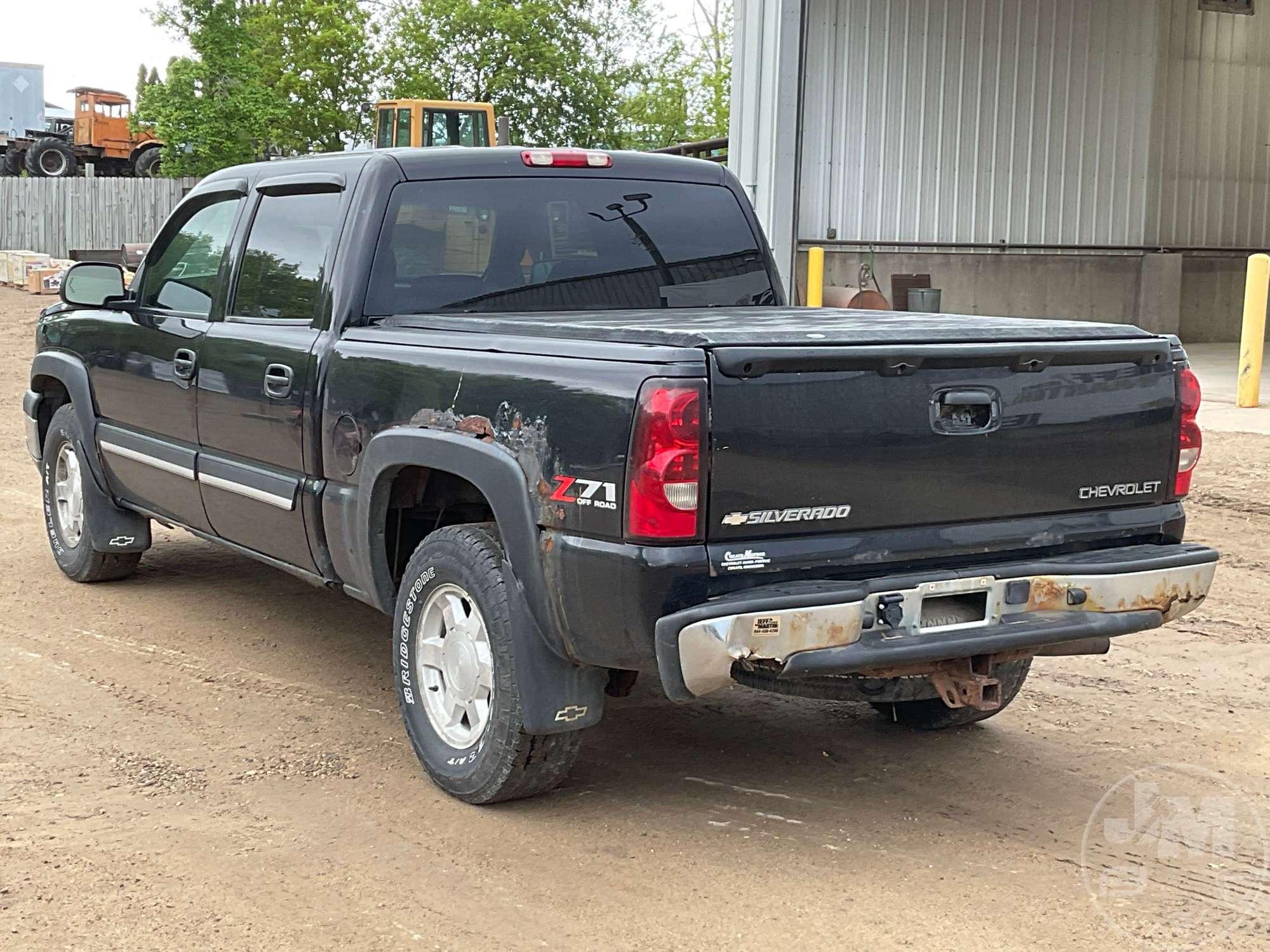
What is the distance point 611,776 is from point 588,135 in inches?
1950

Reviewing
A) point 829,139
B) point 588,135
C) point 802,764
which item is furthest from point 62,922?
point 588,135

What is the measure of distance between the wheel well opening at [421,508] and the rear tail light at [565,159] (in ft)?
4.47

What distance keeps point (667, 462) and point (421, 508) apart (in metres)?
1.45

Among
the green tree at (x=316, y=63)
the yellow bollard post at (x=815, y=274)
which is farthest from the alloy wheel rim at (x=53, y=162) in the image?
the yellow bollard post at (x=815, y=274)

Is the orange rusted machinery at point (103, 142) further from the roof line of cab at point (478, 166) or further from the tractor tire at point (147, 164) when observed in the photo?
the roof line of cab at point (478, 166)

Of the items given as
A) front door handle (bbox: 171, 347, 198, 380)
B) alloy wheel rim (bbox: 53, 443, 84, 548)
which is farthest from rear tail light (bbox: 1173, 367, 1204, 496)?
alloy wheel rim (bbox: 53, 443, 84, 548)

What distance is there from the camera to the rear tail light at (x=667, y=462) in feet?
12.1

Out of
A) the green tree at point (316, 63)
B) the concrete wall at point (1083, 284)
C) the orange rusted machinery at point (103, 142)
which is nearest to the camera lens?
the concrete wall at point (1083, 284)

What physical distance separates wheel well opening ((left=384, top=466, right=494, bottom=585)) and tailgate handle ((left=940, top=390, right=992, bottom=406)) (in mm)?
1388

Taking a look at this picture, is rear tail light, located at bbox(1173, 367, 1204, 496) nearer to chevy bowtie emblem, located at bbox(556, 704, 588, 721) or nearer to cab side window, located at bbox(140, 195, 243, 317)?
chevy bowtie emblem, located at bbox(556, 704, 588, 721)

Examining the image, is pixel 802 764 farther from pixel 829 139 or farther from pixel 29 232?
pixel 29 232

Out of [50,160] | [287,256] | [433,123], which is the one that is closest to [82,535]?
[287,256]

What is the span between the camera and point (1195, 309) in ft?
73.8

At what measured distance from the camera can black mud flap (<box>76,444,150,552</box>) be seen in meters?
7.05
